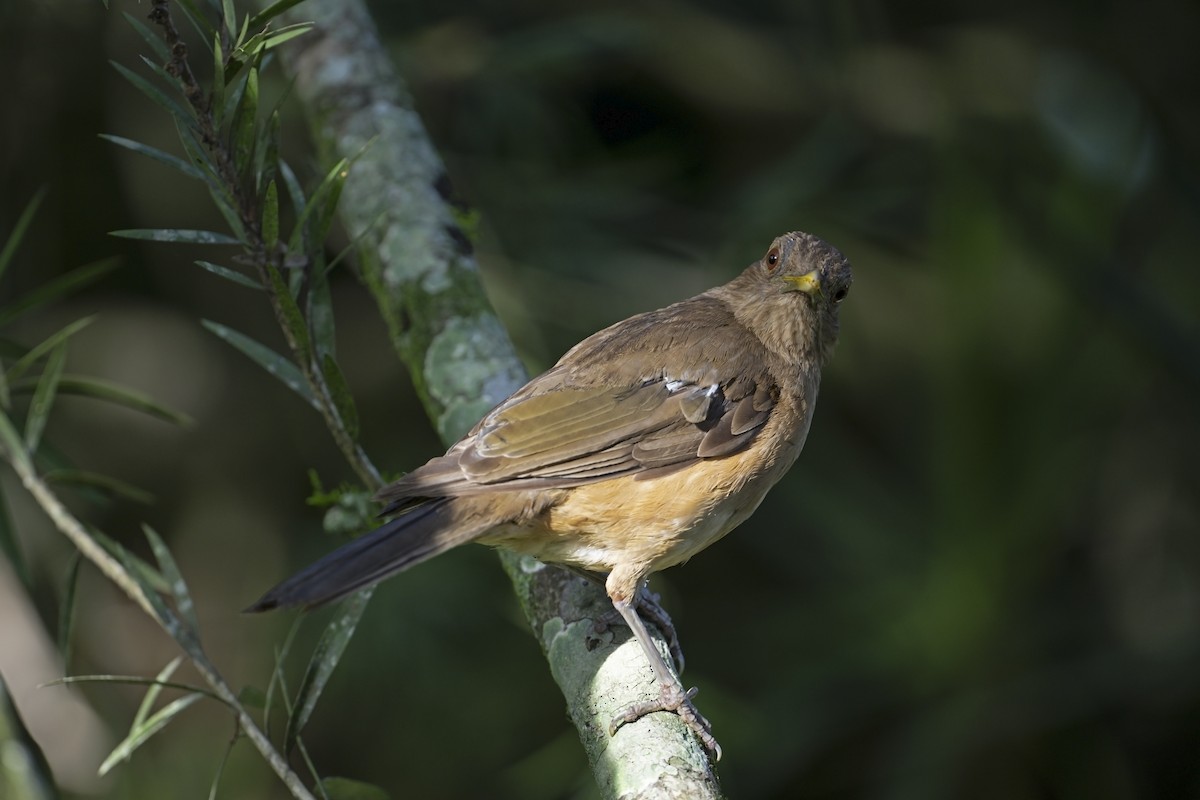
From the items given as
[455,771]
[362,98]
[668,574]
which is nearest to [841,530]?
[668,574]

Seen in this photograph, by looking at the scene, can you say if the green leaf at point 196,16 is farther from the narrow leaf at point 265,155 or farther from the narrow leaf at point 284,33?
the narrow leaf at point 265,155

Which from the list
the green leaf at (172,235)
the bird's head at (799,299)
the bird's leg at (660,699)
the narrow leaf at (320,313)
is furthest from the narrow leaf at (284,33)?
the bird's head at (799,299)

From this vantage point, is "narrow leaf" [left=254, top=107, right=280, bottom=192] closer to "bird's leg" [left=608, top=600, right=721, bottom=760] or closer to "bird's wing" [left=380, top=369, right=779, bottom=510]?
"bird's wing" [left=380, top=369, right=779, bottom=510]

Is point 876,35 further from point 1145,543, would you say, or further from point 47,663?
point 47,663

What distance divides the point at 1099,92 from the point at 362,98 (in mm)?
2875

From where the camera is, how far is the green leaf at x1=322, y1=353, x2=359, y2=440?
8.75ft

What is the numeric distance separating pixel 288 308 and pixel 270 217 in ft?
0.64

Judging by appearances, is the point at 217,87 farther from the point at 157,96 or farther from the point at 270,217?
the point at 270,217

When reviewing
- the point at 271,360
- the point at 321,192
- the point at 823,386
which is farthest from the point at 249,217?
the point at 823,386

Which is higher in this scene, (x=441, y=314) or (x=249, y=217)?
(x=249, y=217)

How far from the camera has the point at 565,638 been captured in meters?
2.71

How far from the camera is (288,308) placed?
253cm

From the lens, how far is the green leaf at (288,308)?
8.28 ft

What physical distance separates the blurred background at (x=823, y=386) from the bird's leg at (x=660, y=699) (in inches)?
59.4
